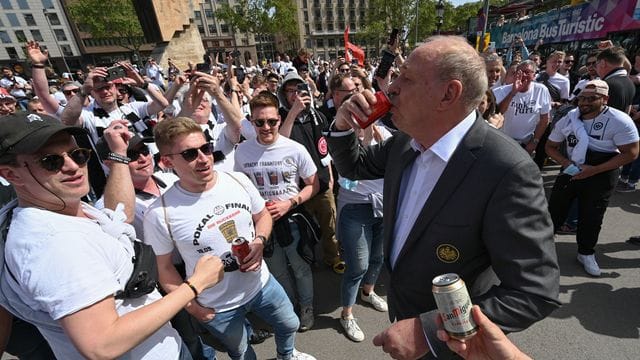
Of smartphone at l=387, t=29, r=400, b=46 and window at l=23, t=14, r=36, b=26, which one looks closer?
smartphone at l=387, t=29, r=400, b=46

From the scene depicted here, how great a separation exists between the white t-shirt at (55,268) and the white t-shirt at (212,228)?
0.50 m

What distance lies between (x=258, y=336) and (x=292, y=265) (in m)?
0.84

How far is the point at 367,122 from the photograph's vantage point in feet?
5.48

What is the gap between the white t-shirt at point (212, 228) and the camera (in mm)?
1931

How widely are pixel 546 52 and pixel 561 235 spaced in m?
13.7

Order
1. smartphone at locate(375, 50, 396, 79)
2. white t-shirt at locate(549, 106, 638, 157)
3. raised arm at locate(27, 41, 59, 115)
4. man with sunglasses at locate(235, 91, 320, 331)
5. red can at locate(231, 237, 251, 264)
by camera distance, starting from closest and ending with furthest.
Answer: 1. red can at locate(231, 237, 251, 264)
2. man with sunglasses at locate(235, 91, 320, 331)
3. smartphone at locate(375, 50, 396, 79)
4. white t-shirt at locate(549, 106, 638, 157)
5. raised arm at locate(27, 41, 59, 115)

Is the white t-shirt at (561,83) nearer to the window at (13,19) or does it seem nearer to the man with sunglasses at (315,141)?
the man with sunglasses at (315,141)

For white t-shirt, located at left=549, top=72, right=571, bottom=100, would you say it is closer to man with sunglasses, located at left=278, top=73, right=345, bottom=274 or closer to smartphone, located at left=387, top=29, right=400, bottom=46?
smartphone, located at left=387, top=29, right=400, bottom=46

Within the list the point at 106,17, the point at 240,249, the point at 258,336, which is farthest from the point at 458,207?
the point at 106,17

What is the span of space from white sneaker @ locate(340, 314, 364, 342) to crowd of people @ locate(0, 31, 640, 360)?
0.06 ft

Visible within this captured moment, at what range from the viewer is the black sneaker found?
10.3 ft

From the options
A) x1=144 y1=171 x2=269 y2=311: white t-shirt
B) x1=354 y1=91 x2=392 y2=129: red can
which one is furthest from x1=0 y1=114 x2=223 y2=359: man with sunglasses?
x1=354 y1=91 x2=392 y2=129: red can

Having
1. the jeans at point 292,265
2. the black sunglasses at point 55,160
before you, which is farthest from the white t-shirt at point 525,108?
the black sunglasses at point 55,160

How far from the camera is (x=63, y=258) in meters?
1.16
